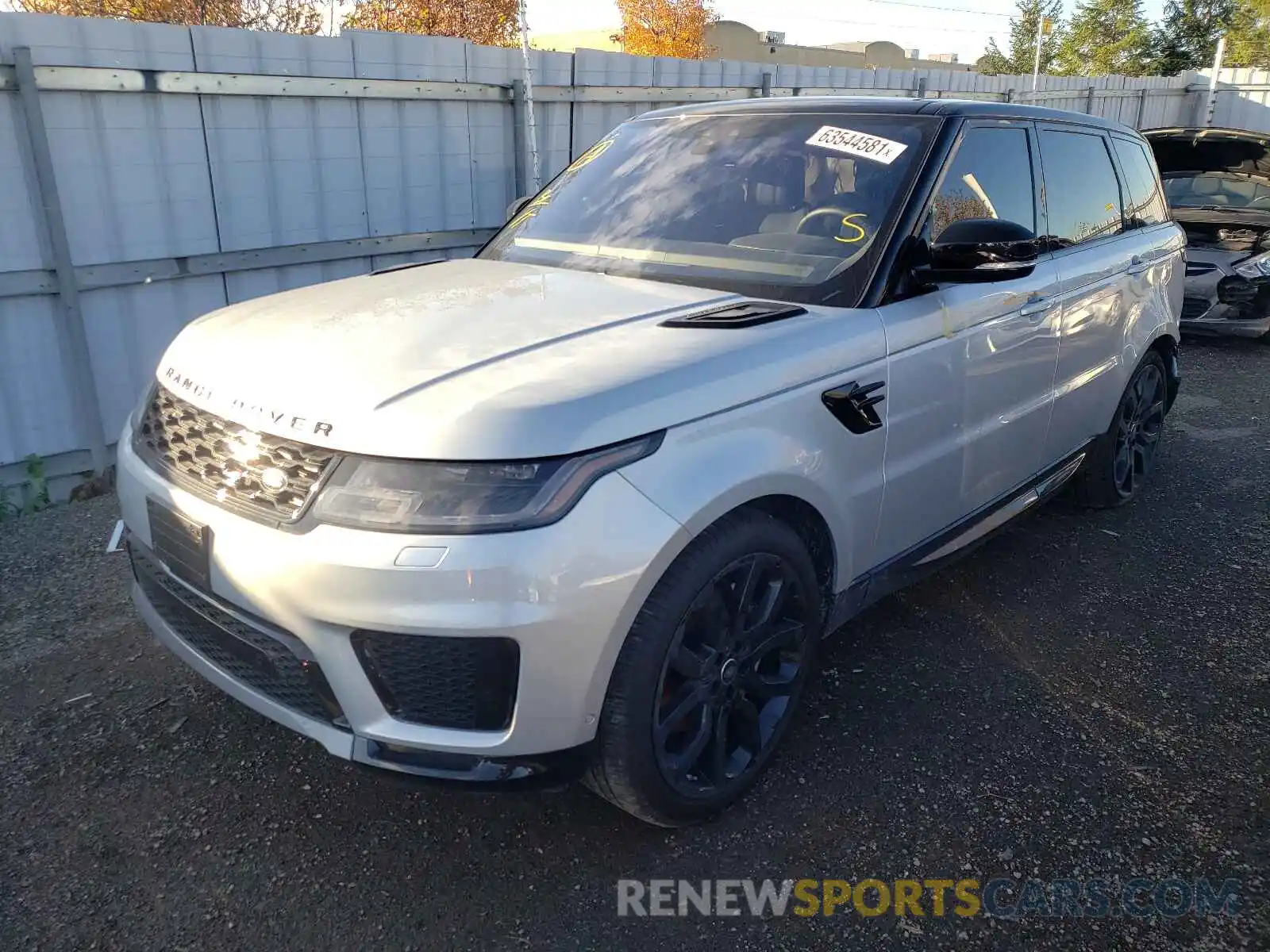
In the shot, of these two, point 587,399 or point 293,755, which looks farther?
point 293,755

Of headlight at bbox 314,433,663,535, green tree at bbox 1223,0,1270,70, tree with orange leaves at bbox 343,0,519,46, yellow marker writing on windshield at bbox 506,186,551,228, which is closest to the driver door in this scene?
headlight at bbox 314,433,663,535

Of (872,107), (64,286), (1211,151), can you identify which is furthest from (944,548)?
(1211,151)

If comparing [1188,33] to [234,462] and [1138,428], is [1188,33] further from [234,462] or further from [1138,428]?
[234,462]

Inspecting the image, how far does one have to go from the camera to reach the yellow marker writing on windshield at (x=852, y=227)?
3072mm

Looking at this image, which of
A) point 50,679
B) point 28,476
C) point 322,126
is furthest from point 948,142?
point 28,476

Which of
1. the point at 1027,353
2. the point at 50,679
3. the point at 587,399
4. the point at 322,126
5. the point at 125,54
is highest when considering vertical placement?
the point at 125,54

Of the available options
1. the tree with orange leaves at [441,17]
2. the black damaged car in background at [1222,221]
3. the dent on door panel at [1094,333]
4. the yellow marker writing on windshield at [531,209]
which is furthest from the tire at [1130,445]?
the tree with orange leaves at [441,17]

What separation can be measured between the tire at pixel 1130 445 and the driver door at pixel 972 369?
0.92 metres

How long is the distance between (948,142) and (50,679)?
3486mm

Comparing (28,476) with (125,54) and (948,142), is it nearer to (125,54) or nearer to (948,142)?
(125,54)

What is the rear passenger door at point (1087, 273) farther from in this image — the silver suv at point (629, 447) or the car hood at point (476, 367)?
the car hood at point (476, 367)

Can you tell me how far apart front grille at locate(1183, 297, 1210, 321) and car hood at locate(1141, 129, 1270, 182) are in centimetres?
157

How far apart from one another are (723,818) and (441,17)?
21663 millimetres

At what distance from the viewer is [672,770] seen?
2457mm
